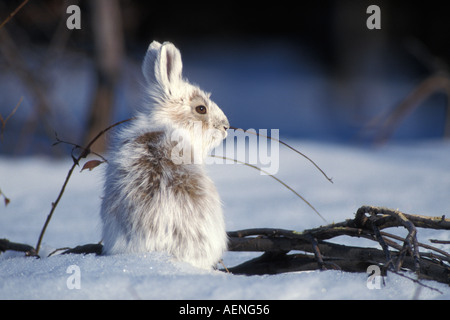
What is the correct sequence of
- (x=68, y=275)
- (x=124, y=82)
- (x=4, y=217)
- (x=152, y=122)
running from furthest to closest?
(x=124, y=82) < (x=4, y=217) < (x=152, y=122) < (x=68, y=275)

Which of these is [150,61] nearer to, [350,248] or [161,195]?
[161,195]

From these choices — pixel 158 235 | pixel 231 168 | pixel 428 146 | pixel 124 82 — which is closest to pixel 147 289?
pixel 158 235

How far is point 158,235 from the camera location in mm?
1443

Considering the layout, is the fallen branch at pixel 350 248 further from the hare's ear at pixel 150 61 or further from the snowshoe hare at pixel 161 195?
the hare's ear at pixel 150 61

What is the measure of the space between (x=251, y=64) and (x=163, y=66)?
12.4 meters

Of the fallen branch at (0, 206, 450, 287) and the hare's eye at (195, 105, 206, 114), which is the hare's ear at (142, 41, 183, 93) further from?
the fallen branch at (0, 206, 450, 287)

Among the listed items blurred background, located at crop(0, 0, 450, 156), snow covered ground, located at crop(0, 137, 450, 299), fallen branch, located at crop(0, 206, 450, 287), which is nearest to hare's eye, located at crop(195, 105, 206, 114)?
snow covered ground, located at crop(0, 137, 450, 299)

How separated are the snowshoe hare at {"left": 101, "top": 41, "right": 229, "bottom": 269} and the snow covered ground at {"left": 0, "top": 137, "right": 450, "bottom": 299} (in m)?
0.06

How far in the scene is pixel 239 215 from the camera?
8.29ft

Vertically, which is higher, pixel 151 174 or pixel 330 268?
pixel 151 174

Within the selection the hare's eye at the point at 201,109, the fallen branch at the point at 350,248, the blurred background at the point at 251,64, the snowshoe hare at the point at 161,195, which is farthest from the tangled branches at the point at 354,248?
the blurred background at the point at 251,64

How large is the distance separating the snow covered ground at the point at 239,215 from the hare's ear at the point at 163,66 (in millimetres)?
347
